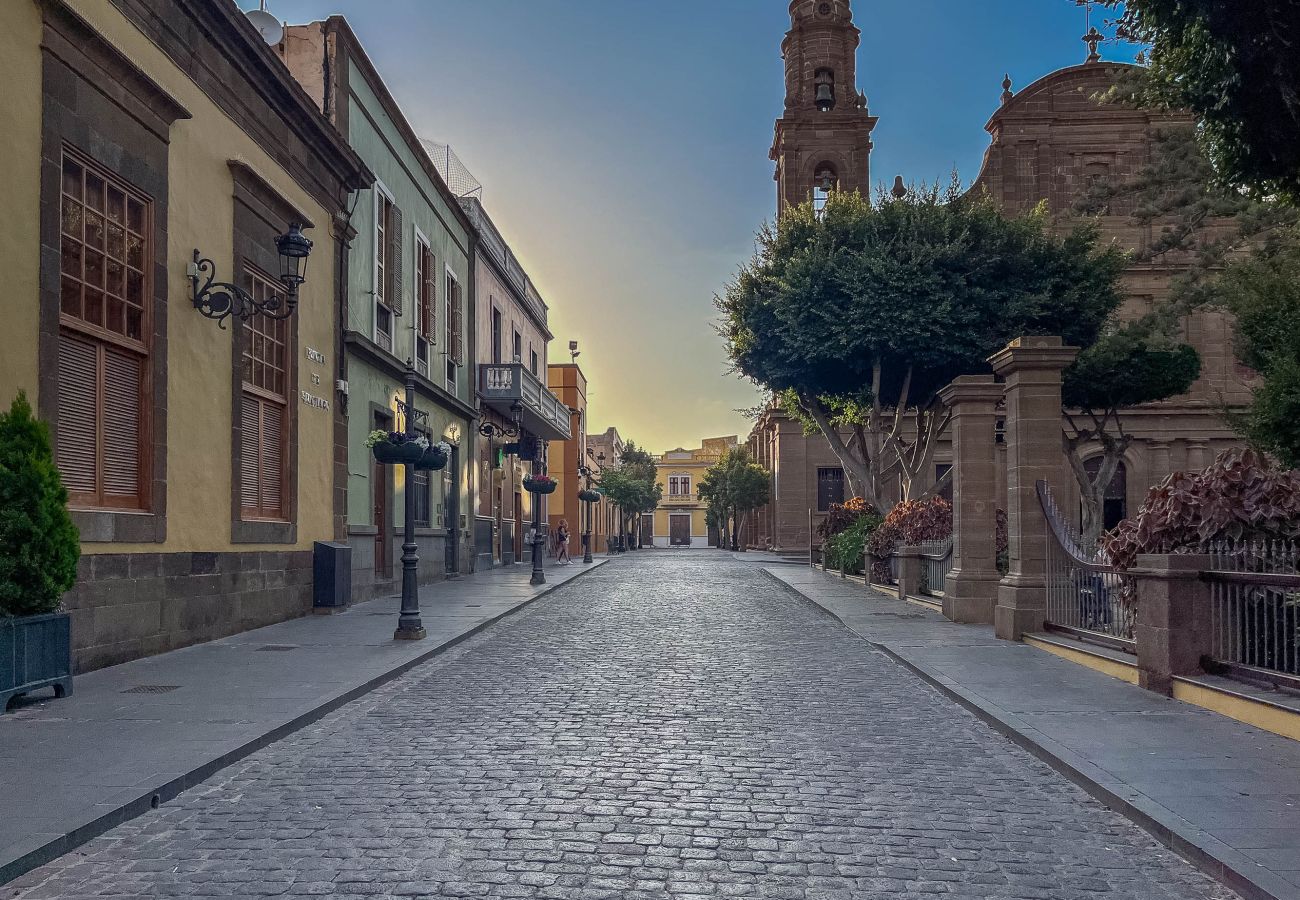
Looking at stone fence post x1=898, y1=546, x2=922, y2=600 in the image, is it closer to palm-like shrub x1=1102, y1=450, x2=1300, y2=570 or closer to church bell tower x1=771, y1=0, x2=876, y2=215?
palm-like shrub x1=1102, y1=450, x2=1300, y2=570

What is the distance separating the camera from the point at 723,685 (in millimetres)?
9281

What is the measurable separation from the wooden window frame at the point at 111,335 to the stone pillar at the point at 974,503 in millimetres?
10065

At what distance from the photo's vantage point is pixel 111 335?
33.0 ft

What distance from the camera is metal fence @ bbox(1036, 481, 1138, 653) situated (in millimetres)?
10195

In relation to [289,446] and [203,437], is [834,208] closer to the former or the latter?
[289,446]

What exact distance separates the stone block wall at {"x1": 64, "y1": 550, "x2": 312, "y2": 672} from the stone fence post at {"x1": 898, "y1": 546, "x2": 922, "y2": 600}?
10027 millimetres

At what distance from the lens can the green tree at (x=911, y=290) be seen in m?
22.2

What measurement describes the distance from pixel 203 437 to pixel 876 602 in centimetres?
1124

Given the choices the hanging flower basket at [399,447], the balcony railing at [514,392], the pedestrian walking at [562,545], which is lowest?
the pedestrian walking at [562,545]

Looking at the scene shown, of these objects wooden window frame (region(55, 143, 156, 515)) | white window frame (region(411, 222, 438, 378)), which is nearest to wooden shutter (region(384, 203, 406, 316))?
white window frame (region(411, 222, 438, 378))

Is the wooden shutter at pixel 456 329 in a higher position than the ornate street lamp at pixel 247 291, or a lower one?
higher

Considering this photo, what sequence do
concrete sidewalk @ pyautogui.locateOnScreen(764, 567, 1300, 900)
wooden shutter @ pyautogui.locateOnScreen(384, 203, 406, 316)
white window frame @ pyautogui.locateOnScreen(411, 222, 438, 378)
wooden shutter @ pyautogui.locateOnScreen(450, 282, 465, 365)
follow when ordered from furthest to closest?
wooden shutter @ pyautogui.locateOnScreen(450, 282, 465, 365), white window frame @ pyautogui.locateOnScreen(411, 222, 438, 378), wooden shutter @ pyautogui.locateOnScreen(384, 203, 406, 316), concrete sidewalk @ pyautogui.locateOnScreen(764, 567, 1300, 900)

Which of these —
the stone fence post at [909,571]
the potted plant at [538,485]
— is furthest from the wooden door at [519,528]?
the stone fence post at [909,571]

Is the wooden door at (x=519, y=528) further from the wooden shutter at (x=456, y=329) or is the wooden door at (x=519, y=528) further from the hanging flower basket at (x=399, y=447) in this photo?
the hanging flower basket at (x=399, y=447)
